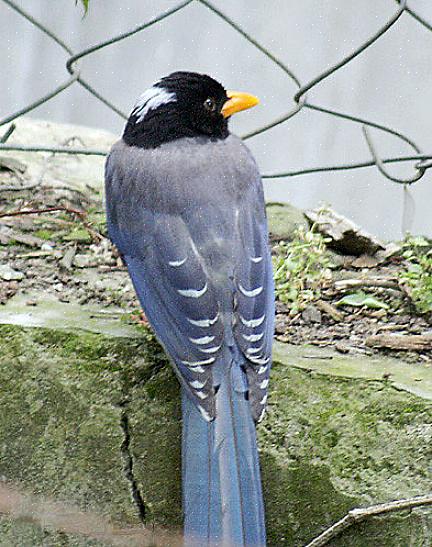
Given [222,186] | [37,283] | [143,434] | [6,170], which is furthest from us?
[6,170]

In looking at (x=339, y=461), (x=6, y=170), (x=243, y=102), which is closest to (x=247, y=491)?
(x=339, y=461)

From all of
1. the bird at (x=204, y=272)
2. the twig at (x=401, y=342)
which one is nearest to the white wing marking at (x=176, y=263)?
the bird at (x=204, y=272)

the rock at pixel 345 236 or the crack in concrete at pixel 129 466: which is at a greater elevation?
the rock at pixel 345 236

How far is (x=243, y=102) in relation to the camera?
3.30 meters

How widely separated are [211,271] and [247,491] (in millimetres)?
550

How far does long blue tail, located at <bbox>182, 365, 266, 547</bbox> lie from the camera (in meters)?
2.43

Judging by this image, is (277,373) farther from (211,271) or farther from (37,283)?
(37,283)

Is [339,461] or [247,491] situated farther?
[339,461]

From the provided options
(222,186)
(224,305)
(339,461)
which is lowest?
(339,461)

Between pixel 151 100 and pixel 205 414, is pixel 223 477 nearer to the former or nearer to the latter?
pixel 205 414

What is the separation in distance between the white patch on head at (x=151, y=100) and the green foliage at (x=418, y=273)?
0.82 meters

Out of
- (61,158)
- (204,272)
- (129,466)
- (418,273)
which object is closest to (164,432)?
(129,466)

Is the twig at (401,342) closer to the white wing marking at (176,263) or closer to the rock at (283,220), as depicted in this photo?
the white wing marking at (176,263)

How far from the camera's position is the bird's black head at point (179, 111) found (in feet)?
10.2
